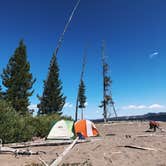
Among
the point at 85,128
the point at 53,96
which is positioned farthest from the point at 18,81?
the point at 85,128

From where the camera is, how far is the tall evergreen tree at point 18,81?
34.2 meters

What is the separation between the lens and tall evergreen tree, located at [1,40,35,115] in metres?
34.2

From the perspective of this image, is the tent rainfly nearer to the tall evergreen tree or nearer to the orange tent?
the orange tent

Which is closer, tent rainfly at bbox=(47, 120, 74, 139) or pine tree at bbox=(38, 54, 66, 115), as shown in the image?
tent rainfly at bbox=(47, 120, 74, 139)

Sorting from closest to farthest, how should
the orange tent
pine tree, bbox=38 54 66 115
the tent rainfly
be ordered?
the tent rainfly < the orange tent < pine tree, bbox=38 54 66 115

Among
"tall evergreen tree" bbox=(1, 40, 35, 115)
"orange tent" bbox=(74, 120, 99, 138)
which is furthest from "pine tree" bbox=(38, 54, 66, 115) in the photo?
"orange tent" bbox=(74, 120, 99, 138)

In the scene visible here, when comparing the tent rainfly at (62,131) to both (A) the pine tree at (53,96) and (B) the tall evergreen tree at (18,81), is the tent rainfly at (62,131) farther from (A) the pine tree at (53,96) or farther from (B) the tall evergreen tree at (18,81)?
(A) the pine tree at (53,96)

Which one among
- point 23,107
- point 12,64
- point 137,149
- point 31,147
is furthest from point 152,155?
point 12,64

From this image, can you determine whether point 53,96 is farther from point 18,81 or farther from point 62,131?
point 62,131

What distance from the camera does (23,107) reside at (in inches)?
1355

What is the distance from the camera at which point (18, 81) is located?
34719 millimetres

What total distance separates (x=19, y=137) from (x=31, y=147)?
3.23 metres

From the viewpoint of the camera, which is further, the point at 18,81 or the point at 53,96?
the point at 53,96

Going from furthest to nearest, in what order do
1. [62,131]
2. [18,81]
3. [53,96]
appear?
[53,96] → [18,81] → [62,131]
